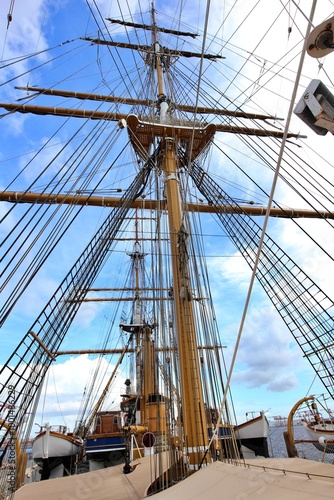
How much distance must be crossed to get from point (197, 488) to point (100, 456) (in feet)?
44.0

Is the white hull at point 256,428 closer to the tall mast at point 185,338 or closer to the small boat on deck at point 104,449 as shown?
the small boat on deck at point 104,449

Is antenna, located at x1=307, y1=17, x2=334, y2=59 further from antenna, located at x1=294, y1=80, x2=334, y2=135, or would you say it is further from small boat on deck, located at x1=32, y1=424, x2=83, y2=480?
small boat on deck, located at x1=32, y1=424, x2=83, y2=480

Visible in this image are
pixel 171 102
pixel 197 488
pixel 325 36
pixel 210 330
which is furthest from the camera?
pixel 171 102

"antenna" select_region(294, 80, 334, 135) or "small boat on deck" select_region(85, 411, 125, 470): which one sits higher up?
"antenna" select_region(294, 80, 334, 135)

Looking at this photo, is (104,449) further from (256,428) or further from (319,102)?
(319,102)

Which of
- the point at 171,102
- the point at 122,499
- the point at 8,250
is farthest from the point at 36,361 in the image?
the point at 171,102

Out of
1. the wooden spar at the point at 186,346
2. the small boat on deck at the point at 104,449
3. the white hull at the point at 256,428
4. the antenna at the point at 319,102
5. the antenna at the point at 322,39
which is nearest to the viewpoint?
the antenna at the point at 322,39

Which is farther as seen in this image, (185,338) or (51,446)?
(51,446)

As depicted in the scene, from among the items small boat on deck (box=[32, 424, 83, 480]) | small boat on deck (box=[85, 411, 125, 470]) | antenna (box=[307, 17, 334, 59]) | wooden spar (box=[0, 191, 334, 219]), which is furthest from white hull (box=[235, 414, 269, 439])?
antenna (box=[307, 17, 334, 59])

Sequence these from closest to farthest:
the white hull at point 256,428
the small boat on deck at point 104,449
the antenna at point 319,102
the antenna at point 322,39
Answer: the antenna at point 322,39, the antenna at point 319,102, the white hull at point 256,428, the small boat on deck at point 104,449

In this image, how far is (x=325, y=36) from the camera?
2.08m

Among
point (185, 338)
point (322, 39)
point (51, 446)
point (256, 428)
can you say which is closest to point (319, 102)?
point (322, 39)

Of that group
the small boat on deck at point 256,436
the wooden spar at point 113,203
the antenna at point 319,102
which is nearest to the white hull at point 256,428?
the small boat on deck at point 256,436

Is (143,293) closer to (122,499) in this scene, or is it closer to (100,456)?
(100,456)
